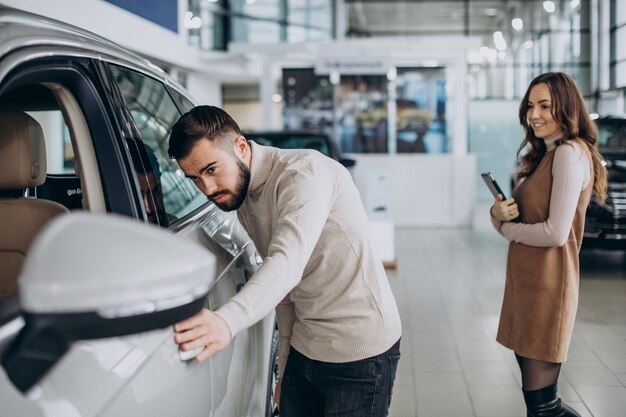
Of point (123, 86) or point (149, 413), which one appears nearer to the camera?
point (149, 413)

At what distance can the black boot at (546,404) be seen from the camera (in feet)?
9.60

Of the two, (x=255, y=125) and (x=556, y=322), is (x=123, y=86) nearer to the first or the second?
(x=556, y=322)

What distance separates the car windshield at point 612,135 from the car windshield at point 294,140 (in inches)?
137

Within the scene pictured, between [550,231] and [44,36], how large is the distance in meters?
1.97

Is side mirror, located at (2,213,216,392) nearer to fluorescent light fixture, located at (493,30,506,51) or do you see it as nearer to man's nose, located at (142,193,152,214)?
man's nose, located at (142,193,152,214)

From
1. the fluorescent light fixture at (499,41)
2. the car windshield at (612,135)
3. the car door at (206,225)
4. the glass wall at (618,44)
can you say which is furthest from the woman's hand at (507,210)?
the fluorescent light fixture at (499,41)

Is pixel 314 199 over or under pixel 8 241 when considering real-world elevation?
over

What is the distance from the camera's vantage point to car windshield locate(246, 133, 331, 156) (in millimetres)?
8336

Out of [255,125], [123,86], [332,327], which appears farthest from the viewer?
[255,125]

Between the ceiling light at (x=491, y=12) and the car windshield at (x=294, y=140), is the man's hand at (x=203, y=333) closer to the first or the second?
the car windshield at (x=294, y=140)

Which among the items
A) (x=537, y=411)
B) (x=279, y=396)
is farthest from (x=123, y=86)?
(x=537, y=411)

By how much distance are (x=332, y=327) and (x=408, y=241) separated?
30.2 feet

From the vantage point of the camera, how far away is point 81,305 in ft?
3.08

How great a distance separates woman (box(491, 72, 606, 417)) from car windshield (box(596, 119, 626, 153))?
6647 mm
